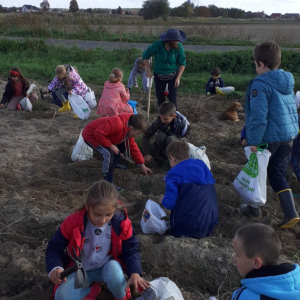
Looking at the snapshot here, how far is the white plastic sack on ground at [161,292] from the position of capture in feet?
8.64

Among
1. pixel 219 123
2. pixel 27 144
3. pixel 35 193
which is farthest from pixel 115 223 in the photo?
pixel 219 123

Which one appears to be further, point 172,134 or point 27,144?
point 27,144

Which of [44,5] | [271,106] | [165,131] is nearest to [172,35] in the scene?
[165,131]

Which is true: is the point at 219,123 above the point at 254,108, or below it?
below

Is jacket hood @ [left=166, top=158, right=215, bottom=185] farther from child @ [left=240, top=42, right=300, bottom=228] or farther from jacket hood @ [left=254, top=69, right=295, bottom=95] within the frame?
jacket hood @ [left=254, top=69, right=295, bottom=95]

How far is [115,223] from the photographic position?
2.79 metres

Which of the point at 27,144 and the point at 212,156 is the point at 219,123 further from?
the point at 27,144

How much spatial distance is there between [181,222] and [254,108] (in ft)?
4.02

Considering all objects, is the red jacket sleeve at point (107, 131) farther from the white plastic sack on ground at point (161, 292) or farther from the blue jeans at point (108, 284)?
the white plastic sack on ground at point (161, 292)

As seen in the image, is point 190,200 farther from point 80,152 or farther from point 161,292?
point 80,152

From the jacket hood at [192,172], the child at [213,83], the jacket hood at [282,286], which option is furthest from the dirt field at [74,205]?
the child at [213,83]

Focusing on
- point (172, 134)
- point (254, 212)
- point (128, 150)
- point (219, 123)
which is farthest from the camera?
point (219, 123)

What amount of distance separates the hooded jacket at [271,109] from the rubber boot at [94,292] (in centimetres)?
188

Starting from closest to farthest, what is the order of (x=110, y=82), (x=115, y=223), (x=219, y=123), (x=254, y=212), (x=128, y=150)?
(x=115, y=223)
(x=254, y=212)
(x=128, y=150)
(x=110, y=82)
(x=219, y=123)
